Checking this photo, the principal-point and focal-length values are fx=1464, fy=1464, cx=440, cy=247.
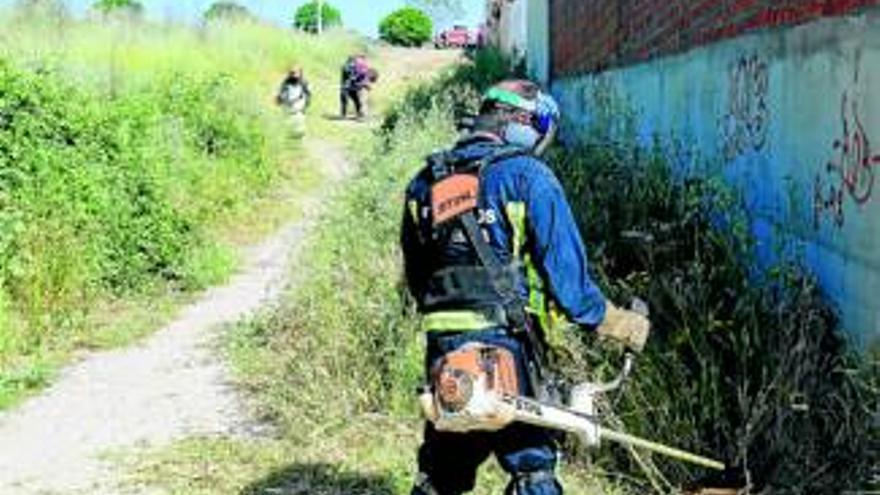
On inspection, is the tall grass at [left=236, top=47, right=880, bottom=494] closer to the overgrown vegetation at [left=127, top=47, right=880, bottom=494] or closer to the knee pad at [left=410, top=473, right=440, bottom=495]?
the overgrown vegetation at [left=127, top=47, right=880, bottom=494]

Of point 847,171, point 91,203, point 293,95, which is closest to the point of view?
point 847,171

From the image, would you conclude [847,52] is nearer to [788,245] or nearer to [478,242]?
[788,245]

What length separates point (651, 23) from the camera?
1190 cm

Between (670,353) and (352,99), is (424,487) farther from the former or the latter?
(352,99)

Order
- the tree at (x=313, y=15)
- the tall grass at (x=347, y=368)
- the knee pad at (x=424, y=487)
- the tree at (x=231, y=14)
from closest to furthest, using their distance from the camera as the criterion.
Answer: the knee pad at (x=424, y=487) → the tall grass at (x=347, y=368) → the tree at (x=231, y=14) → the tree at (x=313, y=15)

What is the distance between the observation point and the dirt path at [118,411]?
282 inches

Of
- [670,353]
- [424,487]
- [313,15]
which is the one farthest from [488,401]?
[313,15]

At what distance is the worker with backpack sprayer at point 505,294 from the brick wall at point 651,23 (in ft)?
5.20

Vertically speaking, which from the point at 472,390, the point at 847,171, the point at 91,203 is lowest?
the point at 472,390

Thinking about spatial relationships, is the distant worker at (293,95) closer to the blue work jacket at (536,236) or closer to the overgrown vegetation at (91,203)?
the overgrown vegetation at (91,203)

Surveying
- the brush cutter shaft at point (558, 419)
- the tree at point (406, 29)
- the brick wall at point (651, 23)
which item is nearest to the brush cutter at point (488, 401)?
the brush cutter shaft at point (558, 419)

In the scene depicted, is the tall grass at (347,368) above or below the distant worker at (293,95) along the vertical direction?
below

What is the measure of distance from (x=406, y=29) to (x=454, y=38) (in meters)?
2.58

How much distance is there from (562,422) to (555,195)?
729mm
